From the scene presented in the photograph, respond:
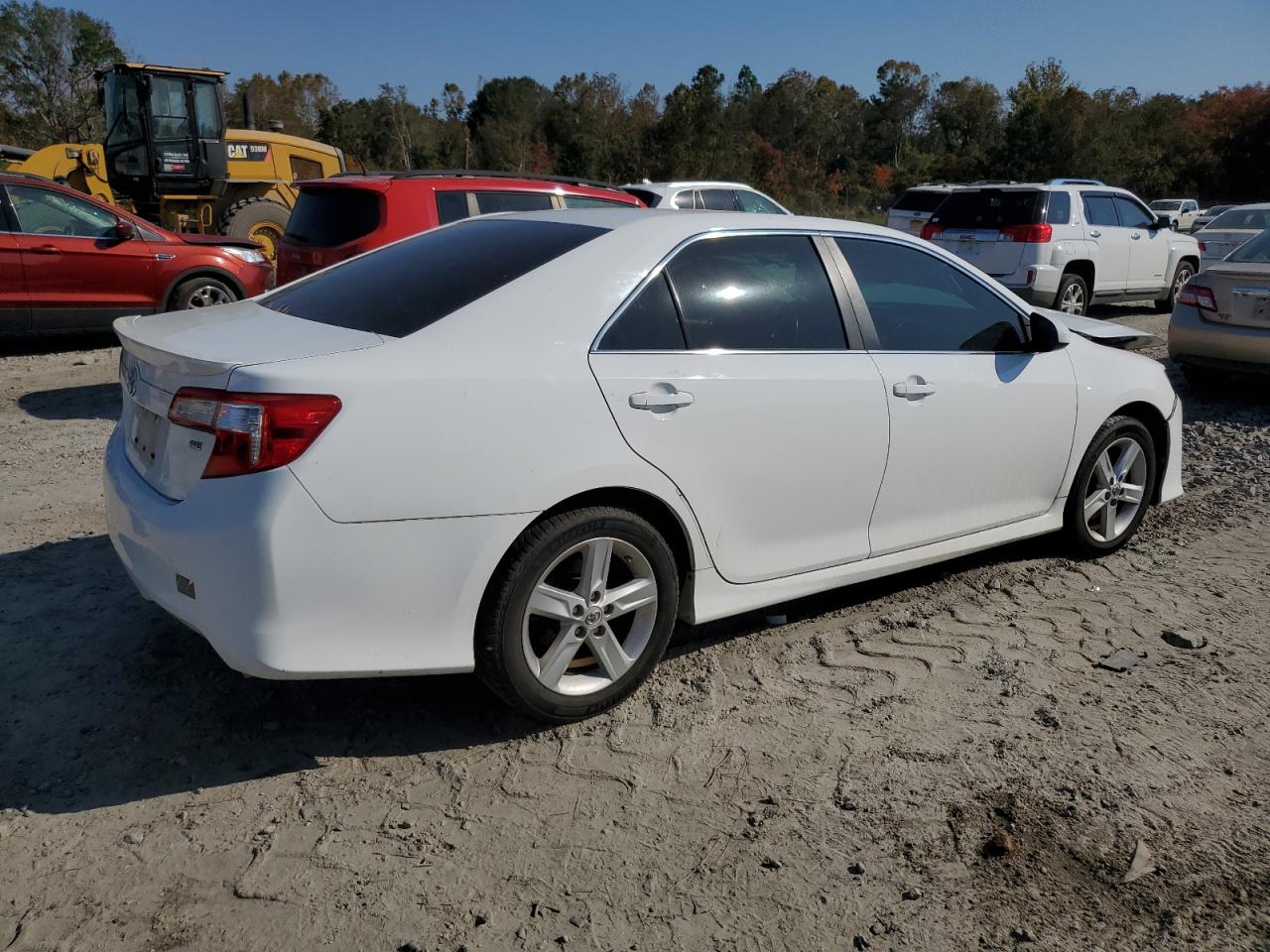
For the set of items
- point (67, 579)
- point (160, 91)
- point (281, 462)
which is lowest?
point (67, 579)

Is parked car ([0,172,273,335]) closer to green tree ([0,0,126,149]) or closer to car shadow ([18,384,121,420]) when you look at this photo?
car shadow ([18,384,121,420])

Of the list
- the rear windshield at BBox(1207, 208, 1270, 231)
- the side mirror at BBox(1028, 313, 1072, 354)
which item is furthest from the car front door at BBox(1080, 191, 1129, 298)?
the side mirror at BBox(1028, 313, 1072, 354)

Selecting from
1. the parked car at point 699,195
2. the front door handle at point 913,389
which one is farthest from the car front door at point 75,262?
the front door handle at point 913,389

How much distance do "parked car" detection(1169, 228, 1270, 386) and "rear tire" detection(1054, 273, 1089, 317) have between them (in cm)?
365

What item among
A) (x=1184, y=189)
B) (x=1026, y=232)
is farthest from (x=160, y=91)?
(x=1184, y=189)

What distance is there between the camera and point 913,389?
4.21 m

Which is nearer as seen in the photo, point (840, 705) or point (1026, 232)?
point (840, 705)

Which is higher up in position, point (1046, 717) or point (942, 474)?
point (942, 474)

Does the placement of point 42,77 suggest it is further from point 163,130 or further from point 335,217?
point 335,217

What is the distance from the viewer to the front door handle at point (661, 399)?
3.47m

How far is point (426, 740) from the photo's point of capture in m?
3.49

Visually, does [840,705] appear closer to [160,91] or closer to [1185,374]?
[1185,374]

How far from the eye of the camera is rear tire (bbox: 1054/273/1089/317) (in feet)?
43.1

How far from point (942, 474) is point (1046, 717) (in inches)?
43.1
